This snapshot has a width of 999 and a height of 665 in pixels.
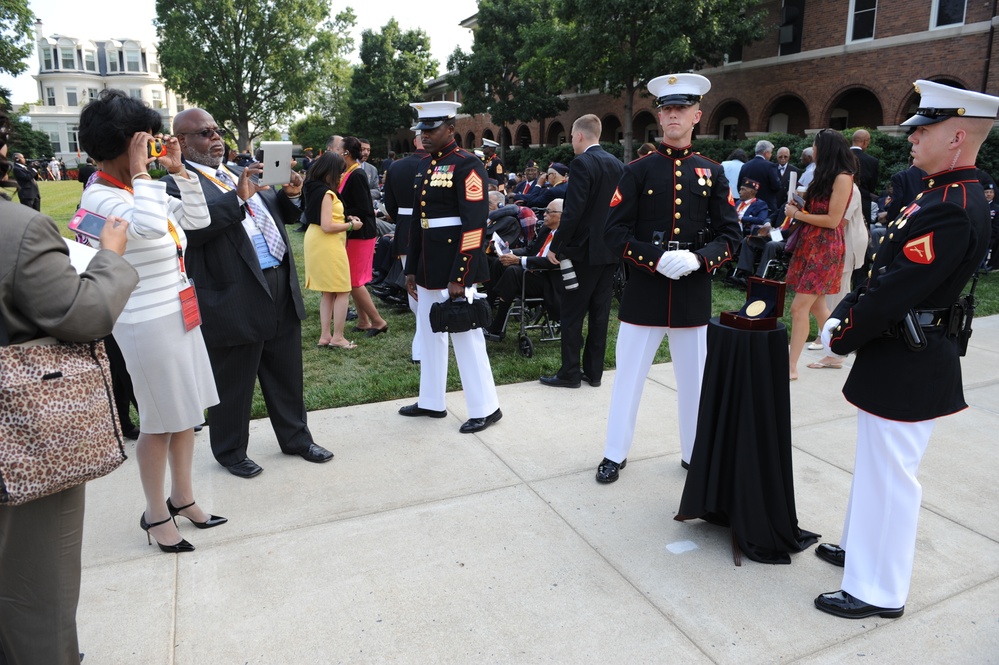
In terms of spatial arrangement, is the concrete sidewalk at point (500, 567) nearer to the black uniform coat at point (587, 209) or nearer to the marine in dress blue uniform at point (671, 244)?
the marine in dress blue uniform at point (671, 244)

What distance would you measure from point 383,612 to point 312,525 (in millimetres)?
871

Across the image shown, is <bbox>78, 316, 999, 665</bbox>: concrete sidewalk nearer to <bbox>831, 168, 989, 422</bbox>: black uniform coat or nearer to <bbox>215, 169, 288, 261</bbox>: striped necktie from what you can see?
<bbox>831, 168, 989, 422</bbox>: black uniform coat

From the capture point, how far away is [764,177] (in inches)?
432

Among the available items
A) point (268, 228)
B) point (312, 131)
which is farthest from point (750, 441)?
point (312, 131)

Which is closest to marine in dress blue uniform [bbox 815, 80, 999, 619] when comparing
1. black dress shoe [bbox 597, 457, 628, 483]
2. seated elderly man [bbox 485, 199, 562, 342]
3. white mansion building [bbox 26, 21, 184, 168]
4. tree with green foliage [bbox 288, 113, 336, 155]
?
black dress shoe [bbox 597, 457, 628, 483]

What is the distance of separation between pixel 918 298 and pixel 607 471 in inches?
78.6

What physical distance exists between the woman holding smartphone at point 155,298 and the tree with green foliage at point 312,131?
51.3 meters

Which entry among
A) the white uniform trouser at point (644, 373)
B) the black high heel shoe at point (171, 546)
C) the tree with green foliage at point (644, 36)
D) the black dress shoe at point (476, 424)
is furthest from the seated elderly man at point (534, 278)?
the tree with green foliage at point (644, 36)

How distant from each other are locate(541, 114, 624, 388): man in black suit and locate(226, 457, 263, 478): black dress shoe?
2.57m

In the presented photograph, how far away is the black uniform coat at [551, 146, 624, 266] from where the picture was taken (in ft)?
18.4

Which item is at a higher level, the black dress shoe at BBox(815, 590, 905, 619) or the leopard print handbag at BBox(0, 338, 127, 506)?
the leopard print handbag at BBox(0, 338, 127, 506)

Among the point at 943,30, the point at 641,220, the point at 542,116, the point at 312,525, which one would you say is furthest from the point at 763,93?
the point at 312,525

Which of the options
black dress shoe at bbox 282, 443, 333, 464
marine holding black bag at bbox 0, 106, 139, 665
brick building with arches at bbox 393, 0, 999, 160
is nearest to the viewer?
marine holding black bag at bbox 0, 106, 139, 665

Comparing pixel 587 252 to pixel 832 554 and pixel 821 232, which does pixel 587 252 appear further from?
pixel 832 554
